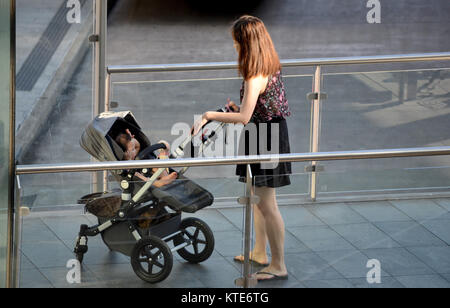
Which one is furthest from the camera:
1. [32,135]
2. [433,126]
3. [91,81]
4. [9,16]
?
[433,126]

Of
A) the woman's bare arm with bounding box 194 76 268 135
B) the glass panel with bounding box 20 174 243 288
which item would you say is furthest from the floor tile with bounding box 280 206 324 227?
the woman's bare arm with bounding box 194 76 268 135

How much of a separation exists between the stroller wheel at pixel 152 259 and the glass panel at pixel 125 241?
1 cm

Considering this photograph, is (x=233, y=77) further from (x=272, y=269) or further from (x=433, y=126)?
(x=272, y=269)

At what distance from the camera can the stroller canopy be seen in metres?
5.01

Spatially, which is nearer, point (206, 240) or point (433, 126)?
point (206, 240)

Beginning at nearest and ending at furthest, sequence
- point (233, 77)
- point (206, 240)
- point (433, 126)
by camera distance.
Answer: point (206, 240) < point (233, 77) < point (433, 126)

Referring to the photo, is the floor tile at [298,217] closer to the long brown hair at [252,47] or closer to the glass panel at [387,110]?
the long brown hair at [252,47]

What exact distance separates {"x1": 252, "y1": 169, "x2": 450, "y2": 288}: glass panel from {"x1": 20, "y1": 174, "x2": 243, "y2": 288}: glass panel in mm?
327

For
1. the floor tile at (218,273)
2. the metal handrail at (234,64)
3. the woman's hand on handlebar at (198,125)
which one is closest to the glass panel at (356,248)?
the floor tile at (218,273)

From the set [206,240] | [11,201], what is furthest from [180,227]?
[11,201]

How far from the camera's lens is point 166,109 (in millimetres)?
6812

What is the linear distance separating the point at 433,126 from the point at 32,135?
3.31 metres

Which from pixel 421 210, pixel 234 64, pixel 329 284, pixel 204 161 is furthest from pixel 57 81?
pixel 421 210
